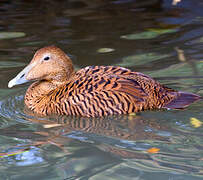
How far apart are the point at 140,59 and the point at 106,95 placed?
2263mm

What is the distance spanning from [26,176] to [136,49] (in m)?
4.29

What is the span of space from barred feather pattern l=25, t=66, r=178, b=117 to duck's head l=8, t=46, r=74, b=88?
0.84 feet

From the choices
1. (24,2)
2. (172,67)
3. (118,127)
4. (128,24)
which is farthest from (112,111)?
(24,2)

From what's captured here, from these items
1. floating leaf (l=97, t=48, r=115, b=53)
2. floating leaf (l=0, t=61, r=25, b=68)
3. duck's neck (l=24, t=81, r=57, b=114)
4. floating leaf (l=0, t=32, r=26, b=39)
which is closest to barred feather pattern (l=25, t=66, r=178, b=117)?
duck's neck (l=24, t=81, r=57, b=114)

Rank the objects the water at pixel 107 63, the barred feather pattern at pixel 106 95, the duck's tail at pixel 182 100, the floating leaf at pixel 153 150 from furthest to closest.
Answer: the duck's tail at pixel 182 100 → the barred feather pattern at pixel 106 95 → the floating leaf at pixel 153 150 → the water at pixel 107 63

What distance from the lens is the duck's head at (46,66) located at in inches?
227

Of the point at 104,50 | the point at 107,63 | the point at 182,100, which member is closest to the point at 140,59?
the point at 107,63

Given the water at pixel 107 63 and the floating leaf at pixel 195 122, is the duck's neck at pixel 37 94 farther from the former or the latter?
the floating leaf at pixel 195 122

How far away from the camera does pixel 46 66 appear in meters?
5.81

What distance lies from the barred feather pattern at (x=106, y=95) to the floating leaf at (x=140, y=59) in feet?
5.42

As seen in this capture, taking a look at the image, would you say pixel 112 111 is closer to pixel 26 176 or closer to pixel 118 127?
pixel 118 127

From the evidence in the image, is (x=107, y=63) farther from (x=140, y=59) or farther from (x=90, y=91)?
(x=90, y=91)

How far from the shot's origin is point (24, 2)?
11.4 m

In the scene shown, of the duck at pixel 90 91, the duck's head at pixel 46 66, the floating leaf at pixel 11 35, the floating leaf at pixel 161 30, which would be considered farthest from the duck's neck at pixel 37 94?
the floating leaf at pixel 161 30
